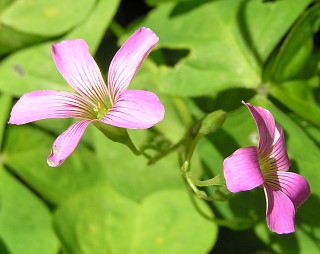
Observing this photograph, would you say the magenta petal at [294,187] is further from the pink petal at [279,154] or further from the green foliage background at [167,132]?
the green foliage background at [167,132]

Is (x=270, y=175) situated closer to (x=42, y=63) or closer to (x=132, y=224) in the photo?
(x=132, y=224)

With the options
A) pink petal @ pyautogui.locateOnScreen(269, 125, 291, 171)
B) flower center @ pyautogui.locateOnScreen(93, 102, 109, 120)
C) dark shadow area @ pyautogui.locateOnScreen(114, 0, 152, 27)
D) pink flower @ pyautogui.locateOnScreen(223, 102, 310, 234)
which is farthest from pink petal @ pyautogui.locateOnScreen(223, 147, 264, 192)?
dark shadow area @ pyautogui.locateOnScreen(114, 0, 152, 27)

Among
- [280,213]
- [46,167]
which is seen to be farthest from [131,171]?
[280,213]

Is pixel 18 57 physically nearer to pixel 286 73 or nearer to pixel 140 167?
pixel 140 167

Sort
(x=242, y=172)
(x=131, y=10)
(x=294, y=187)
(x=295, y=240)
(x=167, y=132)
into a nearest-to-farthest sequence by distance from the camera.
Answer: (x=242, y=172) < (x=294, y=187) < (x=295, y=240) < (x=167, y=132) < (x=131, y=10)

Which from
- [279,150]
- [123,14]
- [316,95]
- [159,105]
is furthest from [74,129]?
[123,14]

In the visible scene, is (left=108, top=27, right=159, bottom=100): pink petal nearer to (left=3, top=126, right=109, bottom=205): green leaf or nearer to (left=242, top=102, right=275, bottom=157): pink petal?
(left=242, top=102, right=275, bottom=157): pink petal

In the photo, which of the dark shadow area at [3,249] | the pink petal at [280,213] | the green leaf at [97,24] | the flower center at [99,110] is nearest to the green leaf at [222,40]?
the green leaf at [97,24]
